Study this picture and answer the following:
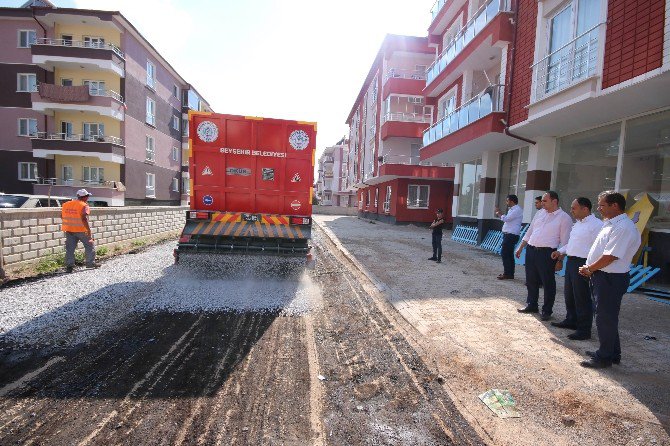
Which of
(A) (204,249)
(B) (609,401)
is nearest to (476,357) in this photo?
(B) (609,401)

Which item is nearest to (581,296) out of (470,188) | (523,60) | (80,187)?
(523,60)

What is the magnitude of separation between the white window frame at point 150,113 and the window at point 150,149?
47.2 inches

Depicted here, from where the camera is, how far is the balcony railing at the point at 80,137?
73.5 feet

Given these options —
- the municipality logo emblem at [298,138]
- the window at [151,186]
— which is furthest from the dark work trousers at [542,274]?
the window at [151,186]

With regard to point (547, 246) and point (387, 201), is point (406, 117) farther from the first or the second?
point (547, 246)

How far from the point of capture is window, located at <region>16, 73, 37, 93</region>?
2348cm

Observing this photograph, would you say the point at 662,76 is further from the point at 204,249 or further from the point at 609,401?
the point at 204,249

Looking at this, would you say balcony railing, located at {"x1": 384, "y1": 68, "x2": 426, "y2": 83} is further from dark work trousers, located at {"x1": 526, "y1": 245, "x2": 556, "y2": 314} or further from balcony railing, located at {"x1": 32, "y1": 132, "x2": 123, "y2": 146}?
dark work trousers, located at {"x1": 526, "y1": 245, "x2": 556, "y2": 314}

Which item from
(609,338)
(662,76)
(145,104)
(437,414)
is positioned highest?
(145,104)

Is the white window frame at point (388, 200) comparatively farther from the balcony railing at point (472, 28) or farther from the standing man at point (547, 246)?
the standing man at point (547, 246)

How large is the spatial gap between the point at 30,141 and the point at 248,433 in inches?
1181

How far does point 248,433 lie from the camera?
2455 millimetres

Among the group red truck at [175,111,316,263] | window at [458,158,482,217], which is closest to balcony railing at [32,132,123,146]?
red truck at [175,111,316,263]

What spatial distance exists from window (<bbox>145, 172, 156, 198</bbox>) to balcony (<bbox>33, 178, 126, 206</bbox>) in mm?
3498
